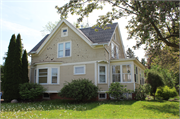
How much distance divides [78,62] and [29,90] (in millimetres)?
5172

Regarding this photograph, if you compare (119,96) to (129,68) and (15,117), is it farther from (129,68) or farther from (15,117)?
(15,117)

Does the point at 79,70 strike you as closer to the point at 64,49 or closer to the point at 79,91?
the point at 64,49

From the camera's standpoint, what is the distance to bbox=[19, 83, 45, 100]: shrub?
50.1 ft

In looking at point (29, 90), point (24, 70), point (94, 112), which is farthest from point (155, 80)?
point (24, 70)

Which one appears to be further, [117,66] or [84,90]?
[117,66]

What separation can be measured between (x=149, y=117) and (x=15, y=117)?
6505mm

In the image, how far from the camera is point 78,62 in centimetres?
1634

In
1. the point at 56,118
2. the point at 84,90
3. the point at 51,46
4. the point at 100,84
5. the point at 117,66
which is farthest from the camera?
the point at 51,46

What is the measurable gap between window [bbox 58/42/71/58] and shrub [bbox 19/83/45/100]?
3.87 m

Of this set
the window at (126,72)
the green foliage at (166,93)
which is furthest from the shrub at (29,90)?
the green foliage at (166,93)

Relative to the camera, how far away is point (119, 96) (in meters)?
14.0

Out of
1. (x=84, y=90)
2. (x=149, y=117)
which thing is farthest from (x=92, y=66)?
(x=149, y=117)

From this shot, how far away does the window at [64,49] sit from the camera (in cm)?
1719

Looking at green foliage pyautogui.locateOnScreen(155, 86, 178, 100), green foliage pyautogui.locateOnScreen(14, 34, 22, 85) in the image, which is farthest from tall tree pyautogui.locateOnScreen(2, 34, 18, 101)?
green foliage pyautogui.locateOnScreen(155, 86, 178, 100)
